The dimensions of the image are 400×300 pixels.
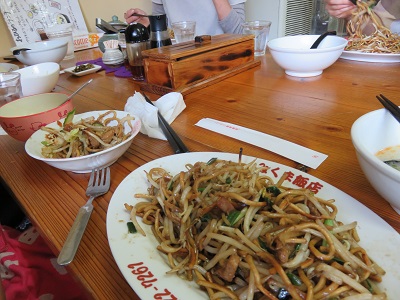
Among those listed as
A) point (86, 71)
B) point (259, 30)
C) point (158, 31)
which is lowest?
point (86, 71)

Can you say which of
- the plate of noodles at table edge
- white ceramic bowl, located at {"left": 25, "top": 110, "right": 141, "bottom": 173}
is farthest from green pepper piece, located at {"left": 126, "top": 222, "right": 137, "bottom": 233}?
white ceramic bowl, located at {"left": 25, "top": 110, "right": 141, "bottom": 173}

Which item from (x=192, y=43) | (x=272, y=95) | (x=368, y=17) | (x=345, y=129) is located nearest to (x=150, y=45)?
(x=192, y=43)

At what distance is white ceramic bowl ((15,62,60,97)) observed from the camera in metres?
1.35

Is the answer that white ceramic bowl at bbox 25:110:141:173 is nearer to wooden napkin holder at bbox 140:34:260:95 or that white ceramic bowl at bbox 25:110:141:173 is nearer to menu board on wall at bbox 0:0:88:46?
wooden napkin holder at bbox 140:34:260:95

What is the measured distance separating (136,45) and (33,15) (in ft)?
7.71

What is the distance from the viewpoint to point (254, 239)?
50 centimetres

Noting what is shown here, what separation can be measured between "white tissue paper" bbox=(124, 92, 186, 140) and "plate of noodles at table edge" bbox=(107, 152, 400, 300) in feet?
1.17

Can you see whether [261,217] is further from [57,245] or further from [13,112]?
[13,112]

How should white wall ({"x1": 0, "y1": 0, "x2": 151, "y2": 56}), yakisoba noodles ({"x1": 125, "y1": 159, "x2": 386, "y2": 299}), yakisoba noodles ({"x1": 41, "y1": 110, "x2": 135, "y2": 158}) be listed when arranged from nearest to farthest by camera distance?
yakisoba noodles ({"x1": 125, "y1": 159, "x2": 386, "y2": 299})
yakisoba noodles ({"x1": 41, "y1": 110, "x2": 135, "y2": 158})
white wall ({"x1": 0, "y1": 0, "x2": 151, "y2": 56})

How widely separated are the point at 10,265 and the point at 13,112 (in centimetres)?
52

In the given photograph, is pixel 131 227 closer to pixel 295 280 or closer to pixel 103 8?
pixel 295 280

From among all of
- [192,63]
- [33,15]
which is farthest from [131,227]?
[33,15]

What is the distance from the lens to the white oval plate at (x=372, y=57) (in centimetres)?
146

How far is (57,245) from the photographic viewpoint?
0.59 metres
